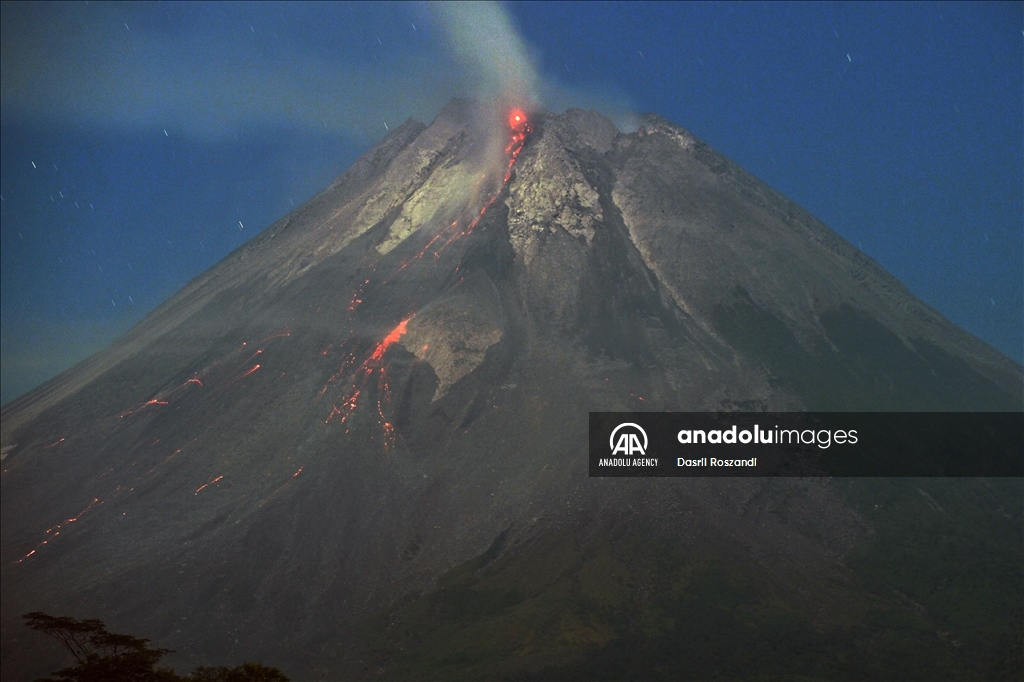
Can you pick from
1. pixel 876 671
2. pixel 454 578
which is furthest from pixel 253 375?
pixel 876 671

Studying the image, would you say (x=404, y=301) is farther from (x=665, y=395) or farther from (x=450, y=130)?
(x=450, y=130)

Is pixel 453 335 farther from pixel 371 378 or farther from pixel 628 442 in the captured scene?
pixel 628 442

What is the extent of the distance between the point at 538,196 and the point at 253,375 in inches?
1689

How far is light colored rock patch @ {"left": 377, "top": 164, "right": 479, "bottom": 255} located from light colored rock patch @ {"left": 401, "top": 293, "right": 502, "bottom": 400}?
20.1 meters

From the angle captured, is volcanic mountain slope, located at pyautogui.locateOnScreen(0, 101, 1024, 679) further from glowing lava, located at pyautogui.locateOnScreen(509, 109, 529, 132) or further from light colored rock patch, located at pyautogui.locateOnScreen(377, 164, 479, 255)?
glowing lava, located at pyautogui.locateOnScreen(509, 109, 529, 132)

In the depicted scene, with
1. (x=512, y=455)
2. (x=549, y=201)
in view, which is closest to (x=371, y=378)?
(x=512, y=455)

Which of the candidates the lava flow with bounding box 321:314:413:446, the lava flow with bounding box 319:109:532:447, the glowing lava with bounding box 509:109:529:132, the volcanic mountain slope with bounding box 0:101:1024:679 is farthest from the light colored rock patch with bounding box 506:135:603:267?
the lava flow with bounding box 321:314:413:446

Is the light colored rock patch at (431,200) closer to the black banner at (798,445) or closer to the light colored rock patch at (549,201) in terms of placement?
the light colored rock patch at (549,201)

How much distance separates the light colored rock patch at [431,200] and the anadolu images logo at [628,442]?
46.0 meters

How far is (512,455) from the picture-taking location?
91438mm

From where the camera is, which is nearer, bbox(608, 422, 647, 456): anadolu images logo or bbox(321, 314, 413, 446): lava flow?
bbox(608, 422, 647, 456): anadolu images logo

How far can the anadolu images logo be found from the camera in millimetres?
92062

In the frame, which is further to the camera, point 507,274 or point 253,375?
point 507,274

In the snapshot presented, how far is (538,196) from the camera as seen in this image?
401 ft
